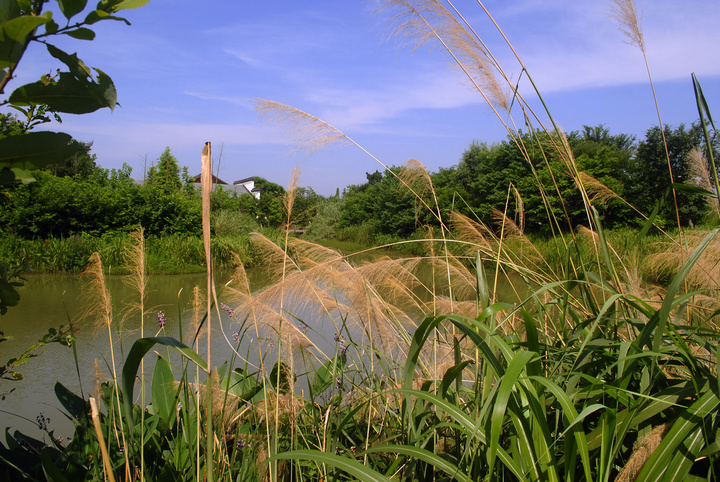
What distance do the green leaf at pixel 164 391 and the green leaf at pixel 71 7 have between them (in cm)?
122

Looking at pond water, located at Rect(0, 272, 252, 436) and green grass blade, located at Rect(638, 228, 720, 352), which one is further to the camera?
pond water, located at Rect(0, 272, 252, 436)

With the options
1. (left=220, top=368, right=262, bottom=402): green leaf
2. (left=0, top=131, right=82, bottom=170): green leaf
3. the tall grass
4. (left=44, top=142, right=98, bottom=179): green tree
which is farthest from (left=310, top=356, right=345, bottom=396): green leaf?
(left=44, top=142, right=98, bottom=179): green tree

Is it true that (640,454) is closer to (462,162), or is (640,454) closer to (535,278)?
(535,278)

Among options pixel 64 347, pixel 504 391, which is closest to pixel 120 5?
pixel 504 391

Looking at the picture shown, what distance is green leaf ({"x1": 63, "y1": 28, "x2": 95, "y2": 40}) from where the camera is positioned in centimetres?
61

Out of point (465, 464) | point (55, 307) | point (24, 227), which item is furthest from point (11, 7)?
point (24, 227)

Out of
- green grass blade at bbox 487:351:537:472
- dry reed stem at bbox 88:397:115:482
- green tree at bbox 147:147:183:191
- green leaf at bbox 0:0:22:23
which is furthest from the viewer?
green tree at bbox 147:147:183:191

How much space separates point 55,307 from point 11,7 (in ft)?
16.8

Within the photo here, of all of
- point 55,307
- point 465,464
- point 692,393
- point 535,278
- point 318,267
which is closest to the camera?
point 692,393

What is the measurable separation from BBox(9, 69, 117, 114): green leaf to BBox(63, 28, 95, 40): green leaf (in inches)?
1.8

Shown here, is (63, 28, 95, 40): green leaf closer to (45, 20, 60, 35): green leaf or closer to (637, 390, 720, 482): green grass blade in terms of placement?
(45, 20, 60, 35): green leaf

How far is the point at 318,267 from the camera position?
4.64ft

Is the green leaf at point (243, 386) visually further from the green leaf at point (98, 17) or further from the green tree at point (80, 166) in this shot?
the green tree at point (80, 166)

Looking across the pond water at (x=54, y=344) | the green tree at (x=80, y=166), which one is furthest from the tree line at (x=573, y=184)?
the green tree at (x=80, y=166)
